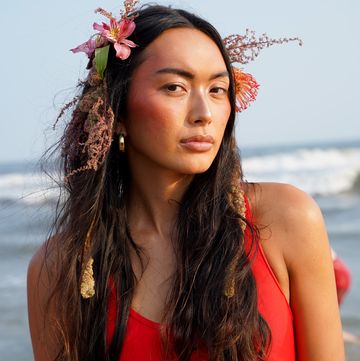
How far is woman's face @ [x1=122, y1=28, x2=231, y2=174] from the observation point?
282 cm

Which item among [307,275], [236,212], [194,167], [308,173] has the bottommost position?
[307,275]

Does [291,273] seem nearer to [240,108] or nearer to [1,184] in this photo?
[240,108]

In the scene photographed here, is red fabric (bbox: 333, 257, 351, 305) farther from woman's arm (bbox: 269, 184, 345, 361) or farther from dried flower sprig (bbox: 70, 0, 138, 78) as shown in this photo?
dried flower sprig (bbox: 70, 0, 138, 78)

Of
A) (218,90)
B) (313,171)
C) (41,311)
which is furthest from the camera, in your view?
(313,171)

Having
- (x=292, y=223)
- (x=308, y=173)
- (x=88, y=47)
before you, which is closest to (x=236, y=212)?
(x=292, y=223)

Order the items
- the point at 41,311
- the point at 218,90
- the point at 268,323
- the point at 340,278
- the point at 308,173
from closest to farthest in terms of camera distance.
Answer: the point at 268,323
the point at 218,90
the point at 41,311
the point at 340,278
the point at 308,173

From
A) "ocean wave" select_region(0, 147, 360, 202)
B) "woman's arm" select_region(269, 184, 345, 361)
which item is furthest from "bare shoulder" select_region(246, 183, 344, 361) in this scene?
"ocean wave" select_region(0, 147, 360, 202)

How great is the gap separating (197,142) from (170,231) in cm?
43

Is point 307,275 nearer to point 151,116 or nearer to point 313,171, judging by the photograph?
point 151,116

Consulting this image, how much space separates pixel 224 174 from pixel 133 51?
22.7 inches

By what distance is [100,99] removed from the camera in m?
3.01

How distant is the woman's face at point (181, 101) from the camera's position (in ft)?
9.25

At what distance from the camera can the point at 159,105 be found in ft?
9.30

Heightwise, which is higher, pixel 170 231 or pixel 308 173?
pixel 308 173
